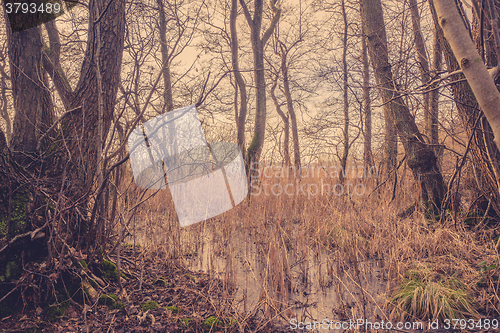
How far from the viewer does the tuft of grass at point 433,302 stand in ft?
7.45

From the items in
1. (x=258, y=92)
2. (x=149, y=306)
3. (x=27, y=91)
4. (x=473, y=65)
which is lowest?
(x=149, y=306)

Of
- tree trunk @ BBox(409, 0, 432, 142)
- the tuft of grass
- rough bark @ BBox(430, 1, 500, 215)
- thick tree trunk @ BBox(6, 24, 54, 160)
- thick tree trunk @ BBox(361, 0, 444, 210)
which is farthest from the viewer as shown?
thick tree trunk @ BBox(361, 0, 444, 210)

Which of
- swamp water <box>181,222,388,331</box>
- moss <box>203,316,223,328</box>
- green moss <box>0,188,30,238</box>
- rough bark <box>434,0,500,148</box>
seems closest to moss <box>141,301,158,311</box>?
moss <box>203,316,223,328</box>

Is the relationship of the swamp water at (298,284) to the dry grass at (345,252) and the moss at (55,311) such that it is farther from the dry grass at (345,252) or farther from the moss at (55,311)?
the moss at (55,311)

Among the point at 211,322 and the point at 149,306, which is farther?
the point at 149,306

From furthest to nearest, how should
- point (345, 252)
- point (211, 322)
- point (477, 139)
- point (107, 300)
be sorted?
point (345, 252), point (477, 139), point (107, 300), point (211, 322)

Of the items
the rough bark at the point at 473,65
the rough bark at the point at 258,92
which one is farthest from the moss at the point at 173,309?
the rough bark at the point at 258,92

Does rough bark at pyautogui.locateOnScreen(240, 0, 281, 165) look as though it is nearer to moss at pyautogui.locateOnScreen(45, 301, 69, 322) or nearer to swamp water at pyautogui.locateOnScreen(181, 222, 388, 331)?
swamp water at pyautogui.locateOnScreen(181, 222, 388, 331)

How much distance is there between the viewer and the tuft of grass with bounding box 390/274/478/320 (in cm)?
227

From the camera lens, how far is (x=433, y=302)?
2.31m

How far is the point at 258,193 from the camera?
5.09m

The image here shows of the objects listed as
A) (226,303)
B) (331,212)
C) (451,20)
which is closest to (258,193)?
(331,212)

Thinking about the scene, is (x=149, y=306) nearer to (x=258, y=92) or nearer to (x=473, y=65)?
(x=473, y=65)

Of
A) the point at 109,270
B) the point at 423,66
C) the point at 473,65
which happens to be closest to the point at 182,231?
the point at 109,270
